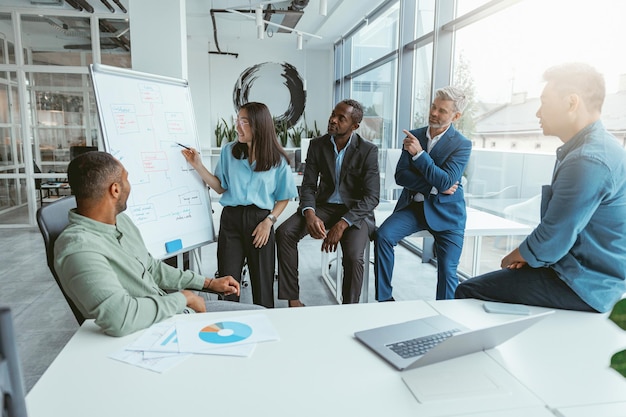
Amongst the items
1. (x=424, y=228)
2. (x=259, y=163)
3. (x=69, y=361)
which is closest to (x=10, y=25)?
(x=259, y=163)

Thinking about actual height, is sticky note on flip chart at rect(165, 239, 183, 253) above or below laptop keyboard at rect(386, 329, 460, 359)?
below

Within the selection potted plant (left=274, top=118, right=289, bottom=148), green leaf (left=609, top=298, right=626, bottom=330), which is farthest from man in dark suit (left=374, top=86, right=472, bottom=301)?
potted plant (left=274, top=118, right=289, bottom=148)

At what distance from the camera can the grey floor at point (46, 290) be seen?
107 inches

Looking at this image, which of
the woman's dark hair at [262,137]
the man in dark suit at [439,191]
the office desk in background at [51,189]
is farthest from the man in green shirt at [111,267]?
the office desk in background at [51,189]

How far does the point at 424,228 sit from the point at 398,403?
212 centimetres

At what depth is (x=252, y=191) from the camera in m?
2.86

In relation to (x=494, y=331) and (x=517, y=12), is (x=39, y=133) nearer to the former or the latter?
(x=517, y=12)

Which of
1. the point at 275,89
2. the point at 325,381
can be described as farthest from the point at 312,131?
the point at 325,381

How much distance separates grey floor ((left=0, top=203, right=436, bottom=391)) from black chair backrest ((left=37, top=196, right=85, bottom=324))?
903 mm

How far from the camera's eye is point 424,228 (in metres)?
2.99

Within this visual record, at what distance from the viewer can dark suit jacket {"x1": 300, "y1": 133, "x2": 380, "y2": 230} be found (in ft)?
10.0

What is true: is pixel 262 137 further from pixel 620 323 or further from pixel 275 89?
pixel 275 89

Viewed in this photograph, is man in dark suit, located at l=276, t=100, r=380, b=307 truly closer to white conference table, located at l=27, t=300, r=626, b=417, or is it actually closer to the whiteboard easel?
the whiteboard easel

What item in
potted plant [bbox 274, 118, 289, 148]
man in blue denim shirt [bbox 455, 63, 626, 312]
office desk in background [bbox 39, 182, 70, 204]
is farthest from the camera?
potted plant [bbox 274, 118, 289, 148]
